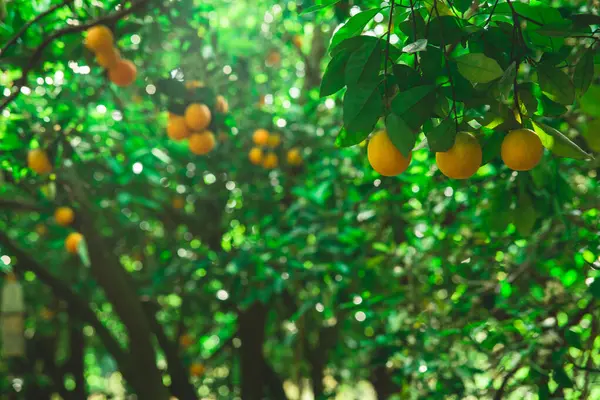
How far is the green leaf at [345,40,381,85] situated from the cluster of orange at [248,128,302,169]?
266 centimetres

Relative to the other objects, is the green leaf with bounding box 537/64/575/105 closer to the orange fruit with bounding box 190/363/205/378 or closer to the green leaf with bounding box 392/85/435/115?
→ the green leaf with bounding box 392/85/435/115

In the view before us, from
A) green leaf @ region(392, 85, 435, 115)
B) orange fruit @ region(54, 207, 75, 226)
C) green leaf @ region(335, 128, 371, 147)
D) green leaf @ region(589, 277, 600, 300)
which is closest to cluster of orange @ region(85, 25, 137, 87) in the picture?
orange fruit @ region(54, 207, 75, 226)

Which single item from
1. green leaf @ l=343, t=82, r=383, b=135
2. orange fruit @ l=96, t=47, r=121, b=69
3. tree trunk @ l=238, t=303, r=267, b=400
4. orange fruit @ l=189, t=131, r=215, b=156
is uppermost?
green leaf @ l=343, t=82, r=383, b=135

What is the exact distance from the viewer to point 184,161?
3.84 meters

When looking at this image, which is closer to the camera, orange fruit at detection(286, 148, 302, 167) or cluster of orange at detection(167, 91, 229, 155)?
cluster of orange at detection(167, 91, 229, 155)

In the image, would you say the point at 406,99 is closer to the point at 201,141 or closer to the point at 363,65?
the point at 363,65

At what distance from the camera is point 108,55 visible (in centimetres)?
238

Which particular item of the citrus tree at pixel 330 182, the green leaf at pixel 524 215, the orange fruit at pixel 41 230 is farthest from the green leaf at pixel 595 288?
the orange fruit at pixel 41 230

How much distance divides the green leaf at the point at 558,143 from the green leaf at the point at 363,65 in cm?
34

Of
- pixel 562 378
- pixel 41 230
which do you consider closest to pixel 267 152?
pixel 41 230

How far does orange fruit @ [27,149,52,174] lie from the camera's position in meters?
2.57

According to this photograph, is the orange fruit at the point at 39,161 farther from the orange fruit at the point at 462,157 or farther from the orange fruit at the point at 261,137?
the orange fruit at the point at 462,157

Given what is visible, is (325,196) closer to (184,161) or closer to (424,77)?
(184,161)

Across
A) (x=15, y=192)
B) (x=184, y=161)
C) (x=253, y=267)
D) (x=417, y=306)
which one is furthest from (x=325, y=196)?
(x=15, y=192)
